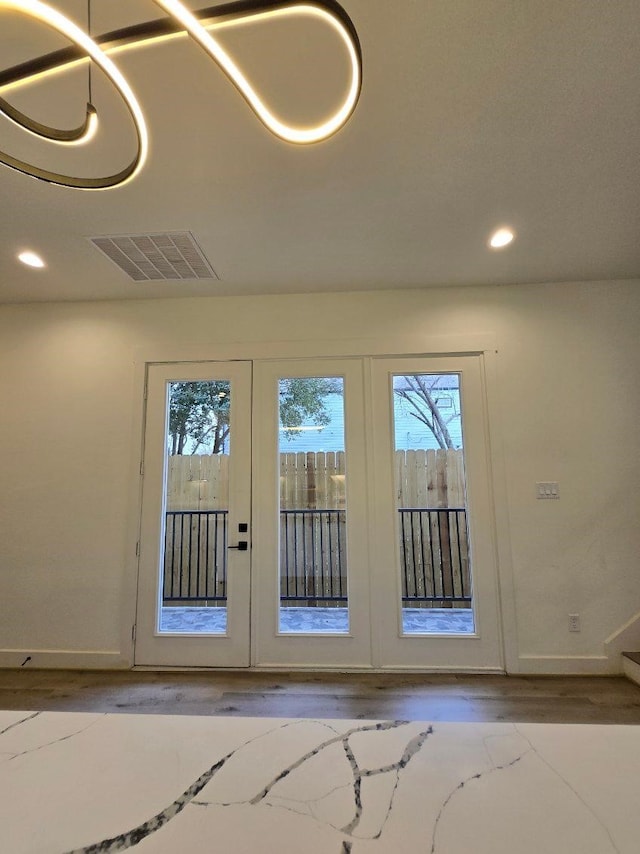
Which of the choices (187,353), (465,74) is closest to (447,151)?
(465,74)

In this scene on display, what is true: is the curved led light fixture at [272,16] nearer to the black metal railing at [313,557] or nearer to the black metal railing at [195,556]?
the black metal railing at [313,557]

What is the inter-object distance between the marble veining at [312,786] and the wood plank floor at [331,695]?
78.1 inches

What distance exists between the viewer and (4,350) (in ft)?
11.8

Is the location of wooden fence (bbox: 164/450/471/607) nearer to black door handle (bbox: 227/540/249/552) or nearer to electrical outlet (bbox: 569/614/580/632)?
black door handle (bbox: 227/540/249/552)

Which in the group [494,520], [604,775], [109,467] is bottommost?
[604,775]

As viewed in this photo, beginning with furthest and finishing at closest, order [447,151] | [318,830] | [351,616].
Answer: [351,616] → [447,151] → [318,830]

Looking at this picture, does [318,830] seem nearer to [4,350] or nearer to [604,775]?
[604,775]

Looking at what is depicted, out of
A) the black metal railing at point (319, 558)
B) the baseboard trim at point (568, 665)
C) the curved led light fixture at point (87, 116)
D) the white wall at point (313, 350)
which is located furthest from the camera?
the black metal railing at point (319, 558)

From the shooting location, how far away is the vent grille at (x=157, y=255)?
2.76 metres

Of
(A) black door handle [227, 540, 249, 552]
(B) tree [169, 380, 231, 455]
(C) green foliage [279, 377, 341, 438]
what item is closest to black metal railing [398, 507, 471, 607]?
(C) green foliage [279, 377, 341, 438]

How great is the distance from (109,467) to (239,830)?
328 centimetres

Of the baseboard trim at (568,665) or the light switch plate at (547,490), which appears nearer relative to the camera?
the baseboard trim at (568,665)

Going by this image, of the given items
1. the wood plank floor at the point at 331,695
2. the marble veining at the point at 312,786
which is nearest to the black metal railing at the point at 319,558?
the wood plank floor at the point at 331,695

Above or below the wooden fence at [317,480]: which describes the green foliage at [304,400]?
above
